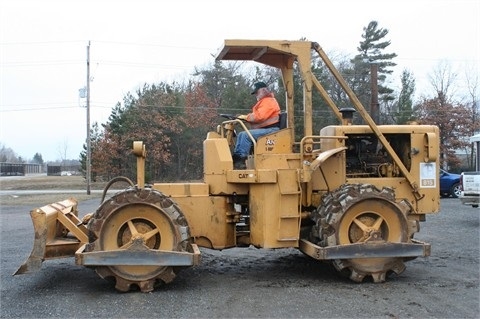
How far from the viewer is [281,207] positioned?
687 centimetres

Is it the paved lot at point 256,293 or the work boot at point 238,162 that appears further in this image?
the work boot at point 238,162

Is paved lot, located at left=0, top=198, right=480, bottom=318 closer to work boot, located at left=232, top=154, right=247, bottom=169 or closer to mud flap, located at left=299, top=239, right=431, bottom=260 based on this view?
mud flap, located at left=299, top=239, right=431, bottom=260

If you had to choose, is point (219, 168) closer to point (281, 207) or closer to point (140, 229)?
point (281, 207)

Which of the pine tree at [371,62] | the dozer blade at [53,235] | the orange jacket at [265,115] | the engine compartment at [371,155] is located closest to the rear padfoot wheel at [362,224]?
the engine compartment at [371,155]

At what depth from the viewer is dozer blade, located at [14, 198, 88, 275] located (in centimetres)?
632

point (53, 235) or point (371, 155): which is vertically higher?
point (371, 155)

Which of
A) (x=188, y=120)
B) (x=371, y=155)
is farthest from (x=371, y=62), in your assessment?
(x=371, y=155)

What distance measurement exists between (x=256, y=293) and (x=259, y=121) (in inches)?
94.2

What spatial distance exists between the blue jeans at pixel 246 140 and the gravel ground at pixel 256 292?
1675 mm

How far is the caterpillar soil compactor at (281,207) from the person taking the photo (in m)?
6.45

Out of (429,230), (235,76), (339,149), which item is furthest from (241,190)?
(235,76)

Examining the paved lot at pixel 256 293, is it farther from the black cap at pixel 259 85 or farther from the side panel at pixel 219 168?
the black cap at pixel 259 85

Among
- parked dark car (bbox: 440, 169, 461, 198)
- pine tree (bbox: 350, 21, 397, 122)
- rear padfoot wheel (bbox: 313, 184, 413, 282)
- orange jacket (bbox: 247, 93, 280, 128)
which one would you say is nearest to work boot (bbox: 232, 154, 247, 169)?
orange jacket (bbox: 247, 93, 280, 128)

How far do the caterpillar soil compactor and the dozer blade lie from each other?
0.04 feet
